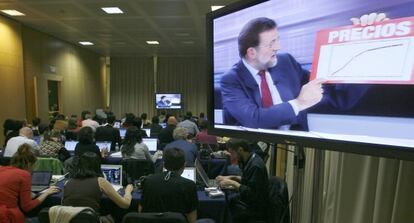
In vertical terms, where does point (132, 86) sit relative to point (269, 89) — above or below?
above

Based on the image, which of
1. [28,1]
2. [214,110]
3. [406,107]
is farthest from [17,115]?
[406,107]

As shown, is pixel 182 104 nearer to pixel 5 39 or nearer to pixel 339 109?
pixel 5 39

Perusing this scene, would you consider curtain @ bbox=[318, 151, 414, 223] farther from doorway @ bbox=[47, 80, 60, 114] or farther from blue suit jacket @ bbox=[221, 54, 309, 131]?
doorway @ bbox=[47, 80, 60, 114]

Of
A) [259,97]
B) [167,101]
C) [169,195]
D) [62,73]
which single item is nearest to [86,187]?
[169,195]

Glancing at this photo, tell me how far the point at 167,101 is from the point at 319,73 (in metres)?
15.1

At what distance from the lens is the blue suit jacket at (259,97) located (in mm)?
1444

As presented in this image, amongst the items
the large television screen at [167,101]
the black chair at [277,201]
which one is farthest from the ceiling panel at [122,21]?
the black chair at [277,201]

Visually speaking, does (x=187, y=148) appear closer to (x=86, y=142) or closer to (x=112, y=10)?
(x=86, y=142)

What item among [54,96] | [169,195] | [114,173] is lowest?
[114,173]

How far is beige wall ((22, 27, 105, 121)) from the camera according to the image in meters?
9.62

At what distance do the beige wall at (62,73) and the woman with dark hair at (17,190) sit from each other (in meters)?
7.13

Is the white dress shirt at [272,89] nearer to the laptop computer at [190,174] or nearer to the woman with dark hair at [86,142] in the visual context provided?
the laptop computer at [190,174]

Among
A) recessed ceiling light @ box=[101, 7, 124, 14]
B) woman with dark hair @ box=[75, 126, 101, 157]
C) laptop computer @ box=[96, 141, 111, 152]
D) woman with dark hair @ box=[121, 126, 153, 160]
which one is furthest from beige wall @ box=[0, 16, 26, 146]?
woman with dark hair @ box=[121, 126, 153, 160]

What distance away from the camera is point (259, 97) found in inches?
64.6
